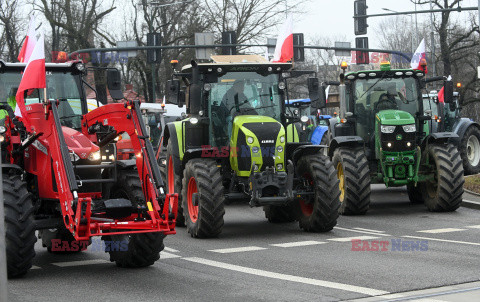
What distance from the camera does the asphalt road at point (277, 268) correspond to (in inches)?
Result: 376

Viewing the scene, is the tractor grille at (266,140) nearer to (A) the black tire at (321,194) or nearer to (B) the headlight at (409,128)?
(A) the black tire at (321,194)

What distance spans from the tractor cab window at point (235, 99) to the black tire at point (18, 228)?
536 cm

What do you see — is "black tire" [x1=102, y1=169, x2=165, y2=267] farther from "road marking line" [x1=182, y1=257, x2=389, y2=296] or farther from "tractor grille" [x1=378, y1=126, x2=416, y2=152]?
"tractor grille" [x1=378, y1=126, x2=416, y2=152]

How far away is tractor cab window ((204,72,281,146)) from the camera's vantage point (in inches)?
602

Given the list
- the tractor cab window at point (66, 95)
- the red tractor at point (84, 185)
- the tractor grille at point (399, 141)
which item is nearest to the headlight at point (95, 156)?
the red tractor at point (84, 185)

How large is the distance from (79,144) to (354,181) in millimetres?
7235

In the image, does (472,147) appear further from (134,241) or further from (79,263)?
(134,241)

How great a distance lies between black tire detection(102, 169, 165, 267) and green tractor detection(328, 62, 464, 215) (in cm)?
655

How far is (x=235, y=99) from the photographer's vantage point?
603 inches

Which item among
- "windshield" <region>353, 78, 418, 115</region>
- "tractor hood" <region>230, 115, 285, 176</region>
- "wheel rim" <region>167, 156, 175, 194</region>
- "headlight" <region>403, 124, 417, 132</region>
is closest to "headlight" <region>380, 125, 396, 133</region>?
"headlight" <region>403, 124, 417, 132</region>

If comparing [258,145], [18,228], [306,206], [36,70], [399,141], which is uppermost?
[36,70]

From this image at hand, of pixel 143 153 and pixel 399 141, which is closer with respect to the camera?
pixel 143 153

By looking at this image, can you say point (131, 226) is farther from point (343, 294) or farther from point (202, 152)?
point (202, 152)

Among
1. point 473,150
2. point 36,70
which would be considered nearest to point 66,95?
point 36,70
